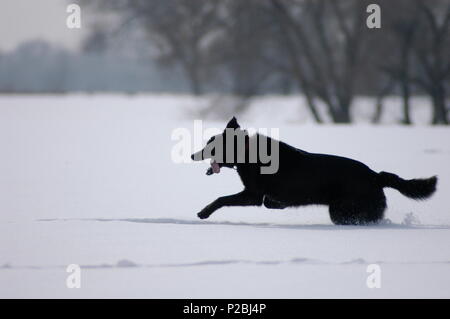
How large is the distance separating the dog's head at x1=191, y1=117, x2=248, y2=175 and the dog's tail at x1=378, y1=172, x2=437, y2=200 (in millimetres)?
1386

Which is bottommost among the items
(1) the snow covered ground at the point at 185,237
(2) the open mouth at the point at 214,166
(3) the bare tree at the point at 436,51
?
(1) the snow covered ground at the point at 185,237

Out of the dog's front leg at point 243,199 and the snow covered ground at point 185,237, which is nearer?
the snow covered ground at point 185,237

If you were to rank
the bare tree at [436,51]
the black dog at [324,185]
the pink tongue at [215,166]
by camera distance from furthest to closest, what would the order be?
the bare tree at [436,51] → the pink tongue at [215,166] → the black dog at [324,185]

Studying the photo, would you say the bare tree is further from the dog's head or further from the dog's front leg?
the dog's front leg

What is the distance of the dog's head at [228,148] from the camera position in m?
8.18

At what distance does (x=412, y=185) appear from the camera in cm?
808

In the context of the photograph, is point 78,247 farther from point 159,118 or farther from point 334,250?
point 159,118

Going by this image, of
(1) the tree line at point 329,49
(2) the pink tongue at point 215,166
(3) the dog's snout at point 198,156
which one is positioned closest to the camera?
(2) the pink tongue at point 215,166

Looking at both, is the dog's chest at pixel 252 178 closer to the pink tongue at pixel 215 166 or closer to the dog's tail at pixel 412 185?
the pink tongue at pixel 215 166

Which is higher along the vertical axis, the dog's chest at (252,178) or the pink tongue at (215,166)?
the pink tongue at (215,166)

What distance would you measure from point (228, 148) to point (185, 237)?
1.40 metres

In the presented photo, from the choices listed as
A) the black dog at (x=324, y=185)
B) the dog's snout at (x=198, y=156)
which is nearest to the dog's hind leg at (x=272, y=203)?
the black dog at (x=324, y=185)

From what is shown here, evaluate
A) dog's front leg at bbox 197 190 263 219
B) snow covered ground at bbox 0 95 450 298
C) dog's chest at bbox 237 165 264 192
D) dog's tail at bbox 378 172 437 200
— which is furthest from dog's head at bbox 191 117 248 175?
dog's tail at bbox 378 172 437 200

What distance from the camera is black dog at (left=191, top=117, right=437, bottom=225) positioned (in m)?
7.91
